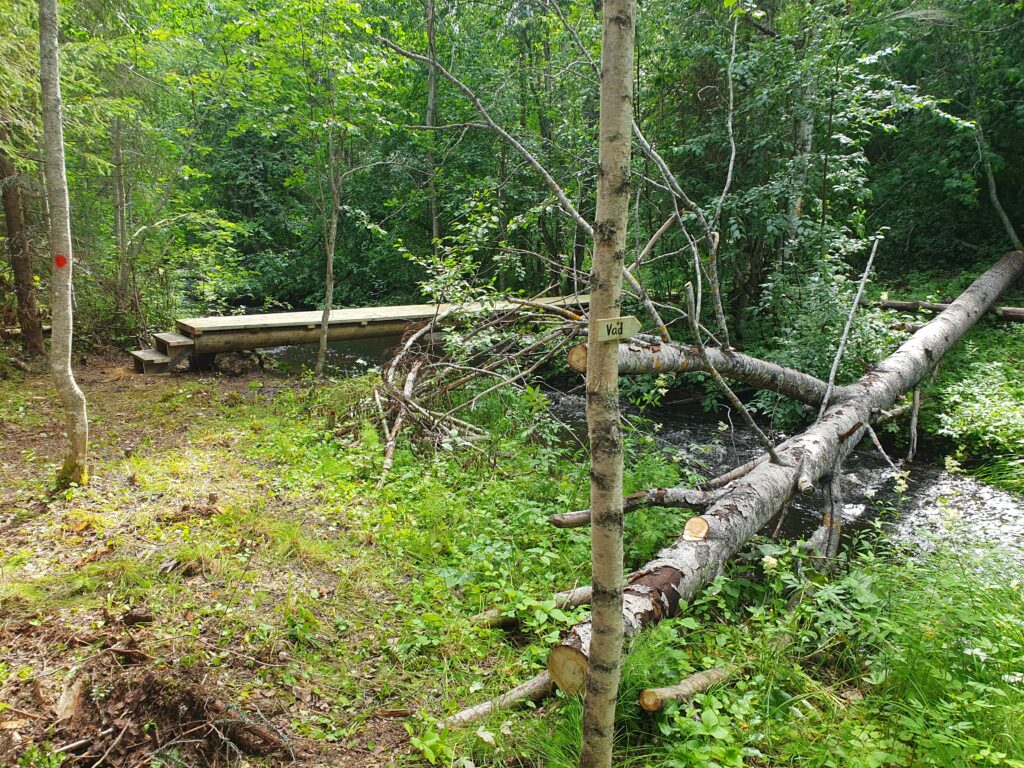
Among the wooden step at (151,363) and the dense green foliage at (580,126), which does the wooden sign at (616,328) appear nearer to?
the dense green foliage at (580,126)

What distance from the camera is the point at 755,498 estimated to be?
341 centimetres

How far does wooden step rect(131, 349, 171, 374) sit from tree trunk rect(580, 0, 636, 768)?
7767 mm

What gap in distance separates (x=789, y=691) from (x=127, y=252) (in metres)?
10.7

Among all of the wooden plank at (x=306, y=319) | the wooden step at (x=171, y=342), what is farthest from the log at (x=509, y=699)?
the wooden step at (x=171, y=342)

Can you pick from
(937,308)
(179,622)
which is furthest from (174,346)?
(937,308)

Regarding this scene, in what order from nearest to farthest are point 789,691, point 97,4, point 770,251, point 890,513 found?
point 789,691, point 890,513, point 97,4, point 770,251

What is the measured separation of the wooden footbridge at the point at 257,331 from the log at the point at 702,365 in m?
2.63

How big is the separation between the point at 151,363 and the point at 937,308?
11.1 m

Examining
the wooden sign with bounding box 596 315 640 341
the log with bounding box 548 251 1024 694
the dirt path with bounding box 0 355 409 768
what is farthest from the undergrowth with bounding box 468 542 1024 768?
the wooden sign with bounding box 596 315 640 341

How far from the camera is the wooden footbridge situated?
7555 millimetres

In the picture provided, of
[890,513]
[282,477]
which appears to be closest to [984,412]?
[890,513]

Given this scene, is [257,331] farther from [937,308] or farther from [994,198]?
[994,198]

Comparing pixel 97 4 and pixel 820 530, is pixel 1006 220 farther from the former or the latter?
pixel 97 4

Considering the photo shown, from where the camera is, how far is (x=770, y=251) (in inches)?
315
